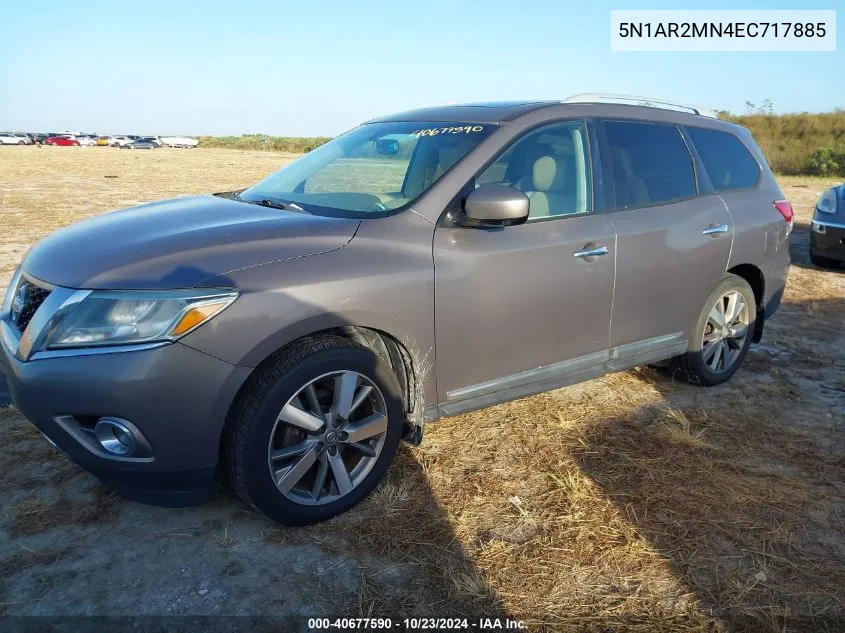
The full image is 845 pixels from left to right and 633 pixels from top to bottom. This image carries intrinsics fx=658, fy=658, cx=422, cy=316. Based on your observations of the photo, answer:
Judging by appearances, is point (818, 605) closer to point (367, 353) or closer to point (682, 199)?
point (367, 353)

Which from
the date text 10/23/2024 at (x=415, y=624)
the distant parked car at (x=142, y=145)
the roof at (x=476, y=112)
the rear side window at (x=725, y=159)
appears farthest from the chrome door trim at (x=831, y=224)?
the distant parked car at (x=142, y=145)

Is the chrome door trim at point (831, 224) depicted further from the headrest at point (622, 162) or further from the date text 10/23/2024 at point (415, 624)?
the date text 10/23/2024 at point (415, 624)

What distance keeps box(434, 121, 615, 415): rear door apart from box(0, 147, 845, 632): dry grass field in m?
0.45

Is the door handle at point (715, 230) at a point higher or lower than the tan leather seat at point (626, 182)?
A: lower

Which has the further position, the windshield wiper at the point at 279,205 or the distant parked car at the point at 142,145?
the distant parked car at the point at 142,145

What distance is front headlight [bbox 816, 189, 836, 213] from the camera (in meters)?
8.01

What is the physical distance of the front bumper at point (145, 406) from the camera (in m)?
2.31

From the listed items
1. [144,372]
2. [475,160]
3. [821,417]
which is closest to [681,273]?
[821,417]

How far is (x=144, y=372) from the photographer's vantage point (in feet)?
7.54

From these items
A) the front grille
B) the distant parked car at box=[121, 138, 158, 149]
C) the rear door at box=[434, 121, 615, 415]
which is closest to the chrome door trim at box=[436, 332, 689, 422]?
the rear door at box=[434, 121, 615, 415]

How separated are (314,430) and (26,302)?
1272mm

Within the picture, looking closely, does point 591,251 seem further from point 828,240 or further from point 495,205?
point 828,240

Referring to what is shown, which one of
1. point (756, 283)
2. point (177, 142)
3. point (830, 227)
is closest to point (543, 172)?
point (756, 283)

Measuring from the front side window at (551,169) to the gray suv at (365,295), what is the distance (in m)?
0.01
